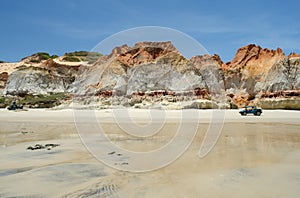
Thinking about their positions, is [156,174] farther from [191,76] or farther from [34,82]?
[34,82]

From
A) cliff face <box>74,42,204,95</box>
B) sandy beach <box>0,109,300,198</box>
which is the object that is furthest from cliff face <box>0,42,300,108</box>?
sandy beach <box>0,109,300,198</box>

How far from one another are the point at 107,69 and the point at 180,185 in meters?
40.3

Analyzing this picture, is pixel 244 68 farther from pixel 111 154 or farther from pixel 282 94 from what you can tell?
pixel 111 154

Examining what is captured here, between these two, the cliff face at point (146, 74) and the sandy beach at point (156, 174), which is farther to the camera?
the cliff face at point (146, 74)

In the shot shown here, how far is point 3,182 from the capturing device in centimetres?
511

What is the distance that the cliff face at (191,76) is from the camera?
3553cm

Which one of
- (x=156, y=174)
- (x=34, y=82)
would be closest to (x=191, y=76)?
(x=34, y=82)

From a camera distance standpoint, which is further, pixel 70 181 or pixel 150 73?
pixel 150 73

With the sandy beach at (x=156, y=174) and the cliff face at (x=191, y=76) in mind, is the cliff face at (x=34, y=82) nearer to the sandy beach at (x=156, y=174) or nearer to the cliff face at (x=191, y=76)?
the cliff face at (x=191, y=76)

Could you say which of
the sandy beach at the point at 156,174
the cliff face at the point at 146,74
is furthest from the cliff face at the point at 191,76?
the sandy beach at the point at 156,174

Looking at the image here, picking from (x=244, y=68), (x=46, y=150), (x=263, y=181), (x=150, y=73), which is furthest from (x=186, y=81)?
(x=263, y=181)

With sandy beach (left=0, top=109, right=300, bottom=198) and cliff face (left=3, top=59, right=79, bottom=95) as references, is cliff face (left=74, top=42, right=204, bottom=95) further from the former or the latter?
sandy beach (left=0, top=109, right=300, bottom=198)

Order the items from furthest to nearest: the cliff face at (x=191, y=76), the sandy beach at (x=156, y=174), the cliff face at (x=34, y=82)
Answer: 1. the cliff face at (x=34, y=82)
2. the cliff face at (x=191, y=76)
3. the sandy beach at (x=156, y=174)

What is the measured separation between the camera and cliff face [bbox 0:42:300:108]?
3553 cm
